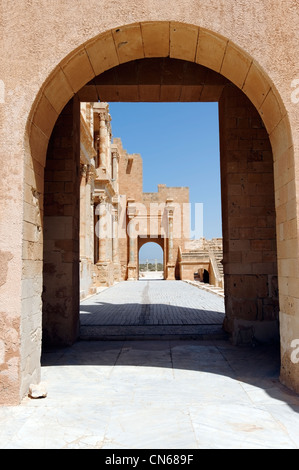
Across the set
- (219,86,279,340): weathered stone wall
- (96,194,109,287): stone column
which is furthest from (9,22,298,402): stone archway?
(96,194,109,287): stone column

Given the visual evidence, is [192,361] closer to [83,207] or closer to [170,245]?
[83,207]

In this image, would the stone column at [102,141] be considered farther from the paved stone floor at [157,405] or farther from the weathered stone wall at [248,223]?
the paved stone floor at [157,405]

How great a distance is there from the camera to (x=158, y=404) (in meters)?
3.62

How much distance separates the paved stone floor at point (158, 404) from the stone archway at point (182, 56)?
49cm

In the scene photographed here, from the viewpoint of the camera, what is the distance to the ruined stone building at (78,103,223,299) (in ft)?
70.9

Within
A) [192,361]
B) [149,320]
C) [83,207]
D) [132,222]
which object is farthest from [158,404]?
[132,222]

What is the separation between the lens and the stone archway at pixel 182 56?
13.0ft

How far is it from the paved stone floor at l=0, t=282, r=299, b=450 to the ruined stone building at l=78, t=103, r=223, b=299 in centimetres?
1524

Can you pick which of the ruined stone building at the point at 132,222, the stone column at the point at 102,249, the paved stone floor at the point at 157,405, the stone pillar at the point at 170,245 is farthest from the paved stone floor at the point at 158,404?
the stone pillar at the point at 170,245

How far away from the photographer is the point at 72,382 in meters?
4.36

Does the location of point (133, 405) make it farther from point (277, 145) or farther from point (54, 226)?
point (54, 226)

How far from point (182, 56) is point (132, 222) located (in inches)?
1133

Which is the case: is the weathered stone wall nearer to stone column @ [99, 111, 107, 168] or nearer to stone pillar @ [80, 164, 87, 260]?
stone pillar @ [80, 164, 87, 260]

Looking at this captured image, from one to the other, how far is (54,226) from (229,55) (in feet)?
13.3
